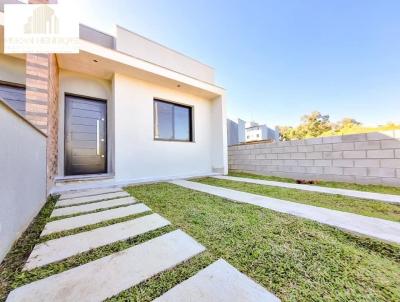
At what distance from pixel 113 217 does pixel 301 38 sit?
7769 mm

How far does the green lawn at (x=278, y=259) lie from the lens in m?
0.77

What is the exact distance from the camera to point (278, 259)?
996 mm

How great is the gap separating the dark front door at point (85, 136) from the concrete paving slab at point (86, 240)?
3.01m

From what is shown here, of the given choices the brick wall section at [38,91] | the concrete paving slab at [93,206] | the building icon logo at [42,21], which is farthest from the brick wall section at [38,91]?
the concrete paving slab at [93,206]

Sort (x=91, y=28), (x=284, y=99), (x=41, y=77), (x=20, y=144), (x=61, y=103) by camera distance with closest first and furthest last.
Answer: (x=20, y=144), (x=41, y=77), (x=61, y=103), (x=91, y=28), (x=284, y=99)

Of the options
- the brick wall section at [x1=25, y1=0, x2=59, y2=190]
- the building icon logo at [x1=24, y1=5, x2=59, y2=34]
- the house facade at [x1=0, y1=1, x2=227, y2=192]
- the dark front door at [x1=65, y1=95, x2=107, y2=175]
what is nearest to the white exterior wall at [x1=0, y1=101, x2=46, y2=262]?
the brick wall section at [x1=25, y1=0, x2=59, y2=190]

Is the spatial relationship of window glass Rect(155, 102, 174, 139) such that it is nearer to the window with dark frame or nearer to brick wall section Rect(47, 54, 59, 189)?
the window with dark frame

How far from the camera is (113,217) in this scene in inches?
66.6

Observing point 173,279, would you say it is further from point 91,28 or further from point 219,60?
point 219,60

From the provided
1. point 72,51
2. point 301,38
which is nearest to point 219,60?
point 301,38

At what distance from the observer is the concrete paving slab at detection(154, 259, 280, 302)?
2.35 feet

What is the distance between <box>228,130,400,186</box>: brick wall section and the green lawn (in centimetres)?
270

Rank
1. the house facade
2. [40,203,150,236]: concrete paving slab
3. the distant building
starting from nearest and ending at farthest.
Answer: [40,203,150,236]: concrete paving slab < the house facade < the distant building

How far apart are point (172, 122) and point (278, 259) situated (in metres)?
4.18
